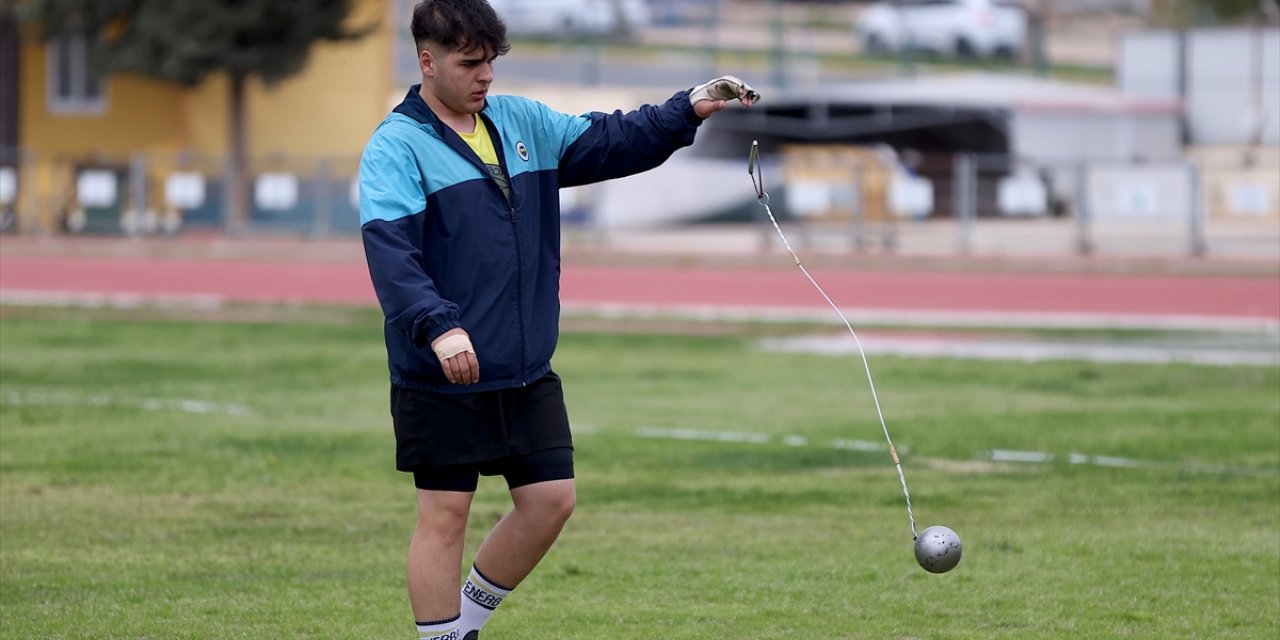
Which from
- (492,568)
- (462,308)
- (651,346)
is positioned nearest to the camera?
(462,308)

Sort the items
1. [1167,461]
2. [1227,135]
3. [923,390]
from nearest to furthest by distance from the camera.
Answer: [1167,461]
[923,390]
[1227,135]

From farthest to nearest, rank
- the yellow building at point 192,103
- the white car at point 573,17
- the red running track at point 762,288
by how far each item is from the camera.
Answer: the white car at point 573,17, the yellow building at point 192,103, the red running track at point 762,288

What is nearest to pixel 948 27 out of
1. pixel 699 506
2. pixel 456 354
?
pixel 699 506

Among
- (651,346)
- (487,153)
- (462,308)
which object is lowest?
(651,346)

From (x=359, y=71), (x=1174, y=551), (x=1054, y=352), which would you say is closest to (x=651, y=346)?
Answer: (x=1054, y=352)

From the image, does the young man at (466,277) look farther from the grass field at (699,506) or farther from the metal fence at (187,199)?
the metal fence at (187,199)

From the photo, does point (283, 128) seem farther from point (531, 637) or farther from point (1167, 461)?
point (531, 637)

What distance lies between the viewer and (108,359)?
14781 mm

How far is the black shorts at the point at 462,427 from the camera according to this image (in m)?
4.92

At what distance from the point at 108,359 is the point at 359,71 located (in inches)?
867

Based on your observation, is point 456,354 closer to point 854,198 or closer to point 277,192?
point 854,198

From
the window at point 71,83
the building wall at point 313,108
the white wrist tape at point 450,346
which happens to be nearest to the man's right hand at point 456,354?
the white wrist tape at point 450,346

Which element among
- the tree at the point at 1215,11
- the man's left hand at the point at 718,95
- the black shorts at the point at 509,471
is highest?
the tree at the point at 1215,11

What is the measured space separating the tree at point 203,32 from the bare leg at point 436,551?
2872 cm
